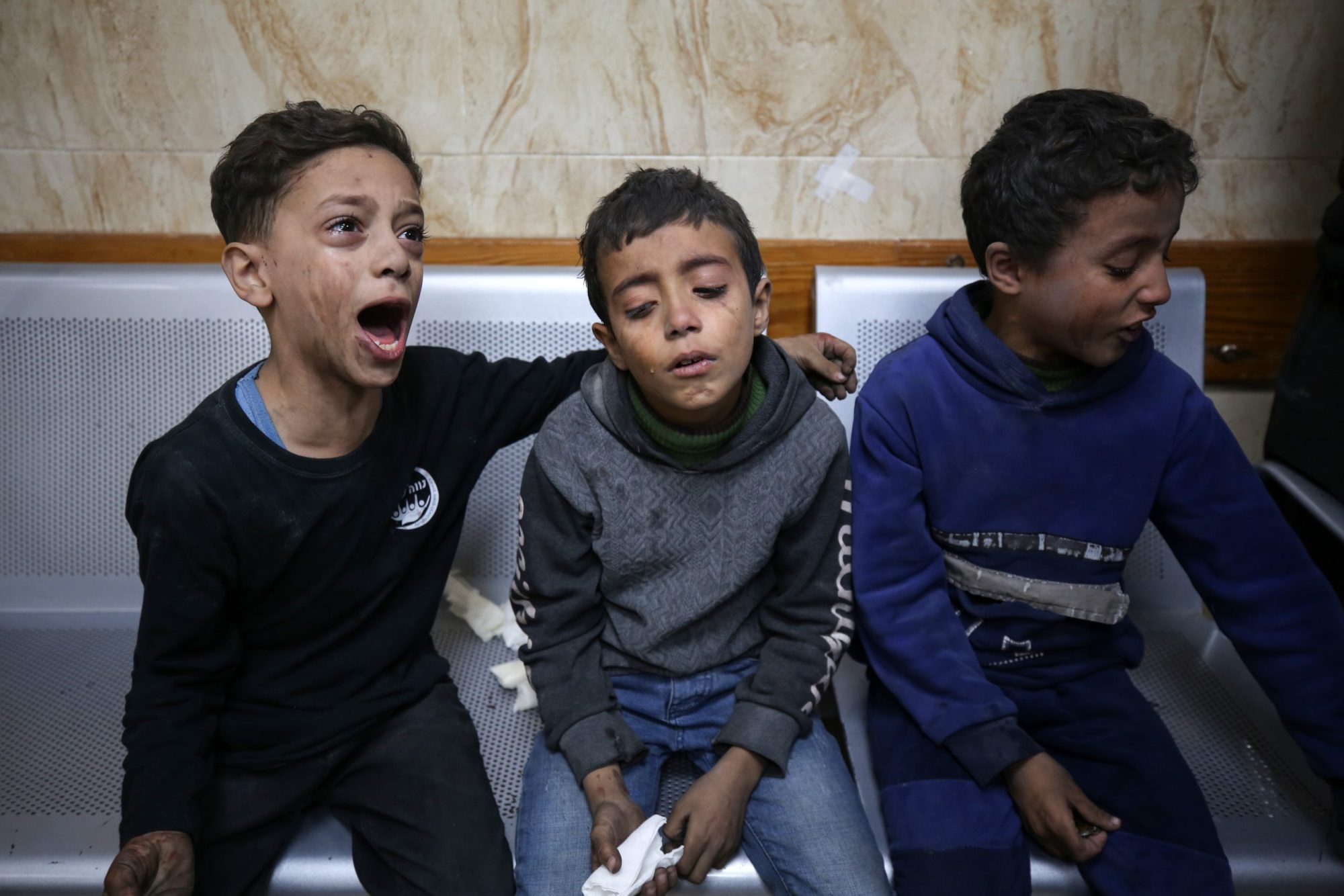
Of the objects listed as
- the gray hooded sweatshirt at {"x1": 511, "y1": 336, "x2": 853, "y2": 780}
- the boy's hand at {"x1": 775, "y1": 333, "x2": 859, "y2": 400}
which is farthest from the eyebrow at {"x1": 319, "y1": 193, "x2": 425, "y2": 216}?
the boy's hand at {"x1": 775, "y1": 333, "x2": 859, "y2": 400}

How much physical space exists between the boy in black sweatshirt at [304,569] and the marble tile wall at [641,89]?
54 cm

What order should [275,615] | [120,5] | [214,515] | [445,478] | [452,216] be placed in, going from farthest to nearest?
[452,216], [120,5], [445,478], [275,615], [214,515]

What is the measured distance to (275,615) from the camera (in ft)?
5.08

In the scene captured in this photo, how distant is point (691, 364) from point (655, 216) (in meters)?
0.22

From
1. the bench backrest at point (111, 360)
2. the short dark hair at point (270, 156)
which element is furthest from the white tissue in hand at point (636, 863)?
the short dark hair at point (270, 156)

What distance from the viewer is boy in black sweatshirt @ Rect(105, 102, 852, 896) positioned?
142 centimetres

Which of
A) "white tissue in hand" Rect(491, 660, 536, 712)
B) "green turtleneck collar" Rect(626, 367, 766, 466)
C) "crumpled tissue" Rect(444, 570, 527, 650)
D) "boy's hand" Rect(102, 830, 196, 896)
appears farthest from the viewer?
"crumpled tissue" Rect(444, 570, 527, 650)

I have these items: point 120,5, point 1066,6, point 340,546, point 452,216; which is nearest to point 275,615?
point 340,546

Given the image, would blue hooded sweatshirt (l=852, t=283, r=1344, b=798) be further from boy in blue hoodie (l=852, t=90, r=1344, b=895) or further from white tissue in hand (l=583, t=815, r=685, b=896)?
white tissue in hand (l=583, t=815, r=685, b=896)

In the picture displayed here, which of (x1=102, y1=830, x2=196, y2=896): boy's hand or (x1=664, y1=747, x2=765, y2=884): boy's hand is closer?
(x1=102, y1=830, x2=196, y2=896): boy's hand

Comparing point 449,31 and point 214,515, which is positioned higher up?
point 449,31

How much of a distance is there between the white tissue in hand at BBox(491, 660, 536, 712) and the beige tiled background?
3.09ft

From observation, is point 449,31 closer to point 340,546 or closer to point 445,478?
point 445,478

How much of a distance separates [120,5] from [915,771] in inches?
81.1
